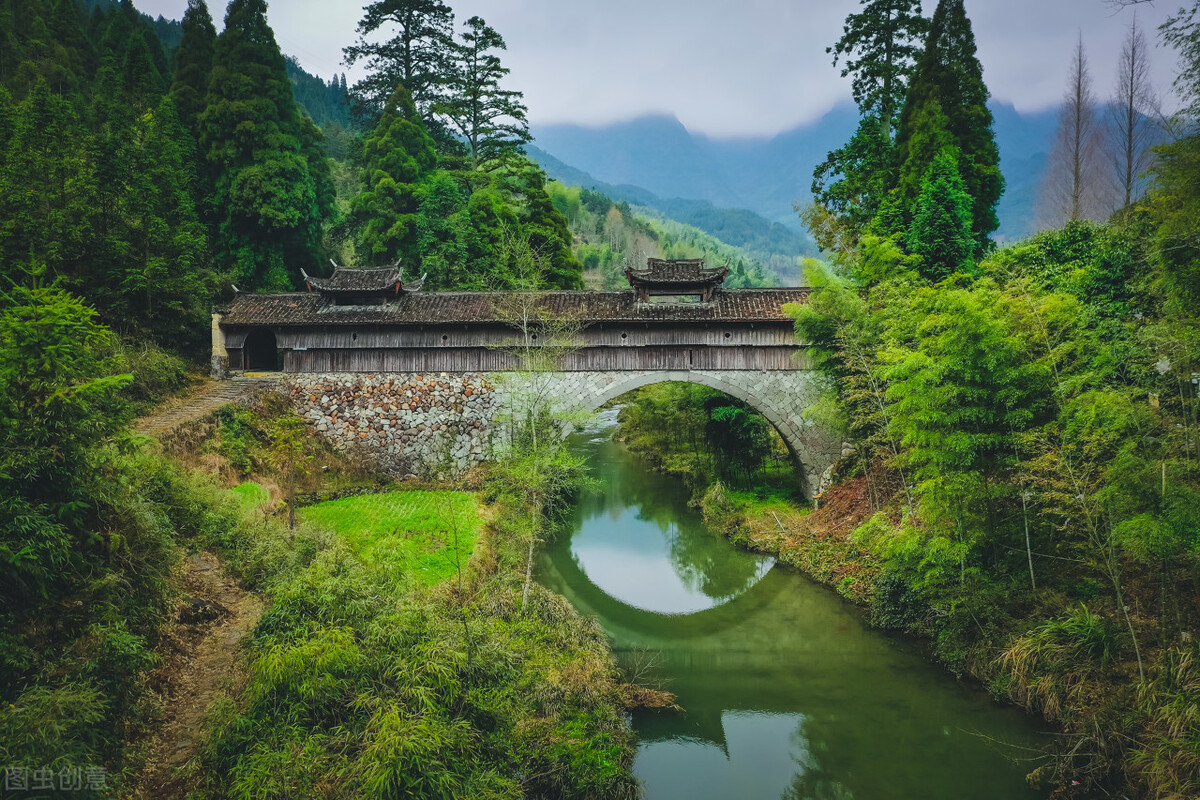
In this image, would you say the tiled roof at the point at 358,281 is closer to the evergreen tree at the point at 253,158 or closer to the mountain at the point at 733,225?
the evergreen tree at the point at 253,158

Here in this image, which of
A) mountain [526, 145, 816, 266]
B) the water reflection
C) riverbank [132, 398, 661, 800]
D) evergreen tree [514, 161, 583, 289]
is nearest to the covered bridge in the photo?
the water reflection

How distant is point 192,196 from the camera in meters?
22.8

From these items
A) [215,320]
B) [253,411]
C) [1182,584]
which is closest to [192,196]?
[215,320]

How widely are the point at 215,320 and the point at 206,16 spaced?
14.3m

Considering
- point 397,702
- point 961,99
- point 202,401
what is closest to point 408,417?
point 202,401

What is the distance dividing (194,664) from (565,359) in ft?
41.3

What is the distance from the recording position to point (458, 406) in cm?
1927

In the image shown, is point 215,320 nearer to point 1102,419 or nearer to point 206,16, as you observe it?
point 206,16

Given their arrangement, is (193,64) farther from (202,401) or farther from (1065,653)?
(1065,653)

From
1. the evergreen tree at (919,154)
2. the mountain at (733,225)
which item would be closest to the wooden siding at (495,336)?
the evergreen tree at (919,154)

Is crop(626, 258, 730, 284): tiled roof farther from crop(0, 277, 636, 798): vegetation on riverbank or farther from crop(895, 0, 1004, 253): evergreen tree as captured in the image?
crop(0, 277, 636, 798): vegetation on riverbank

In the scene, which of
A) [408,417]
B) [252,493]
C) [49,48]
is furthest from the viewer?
[49,48]

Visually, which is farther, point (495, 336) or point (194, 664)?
point (495, 336)

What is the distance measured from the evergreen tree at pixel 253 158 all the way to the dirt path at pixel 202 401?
226 inches
